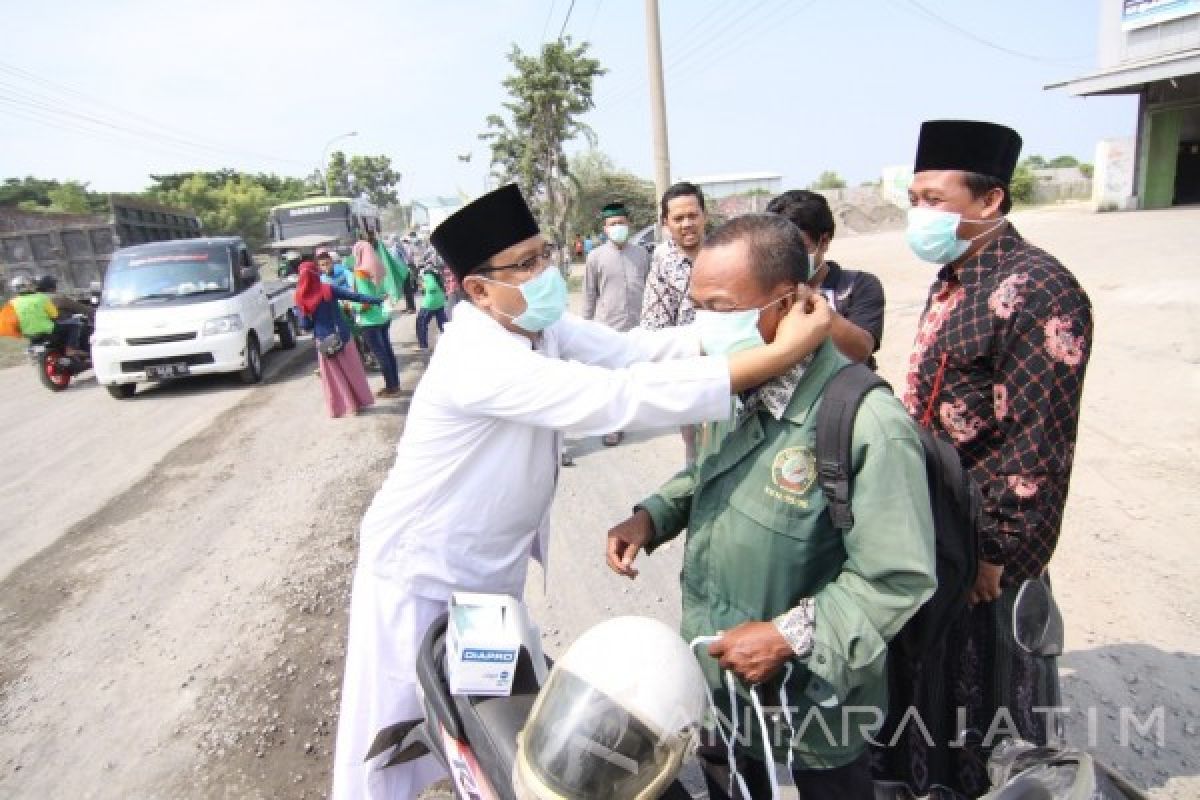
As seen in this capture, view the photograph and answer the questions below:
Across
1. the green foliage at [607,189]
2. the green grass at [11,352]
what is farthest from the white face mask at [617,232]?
the green foliage at [607,189]

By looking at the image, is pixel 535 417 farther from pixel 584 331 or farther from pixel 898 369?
pixel 898 369

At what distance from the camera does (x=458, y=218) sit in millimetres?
1869

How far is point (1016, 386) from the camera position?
1.79 m

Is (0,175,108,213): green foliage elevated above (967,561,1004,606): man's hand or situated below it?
above

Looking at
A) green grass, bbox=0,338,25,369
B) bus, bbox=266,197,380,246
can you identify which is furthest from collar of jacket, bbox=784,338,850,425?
bus, bbox=266,197,380,246

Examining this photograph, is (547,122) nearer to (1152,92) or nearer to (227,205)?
(1152,92)

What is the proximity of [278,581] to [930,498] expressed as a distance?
366 cm

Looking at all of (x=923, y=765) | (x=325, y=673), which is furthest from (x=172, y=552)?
(x=923, y=765)

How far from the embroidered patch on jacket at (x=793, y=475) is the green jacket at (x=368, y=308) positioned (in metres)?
7.24

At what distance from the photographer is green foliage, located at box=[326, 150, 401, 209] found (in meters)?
62.1

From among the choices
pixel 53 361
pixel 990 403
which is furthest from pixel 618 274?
pixel 53 361

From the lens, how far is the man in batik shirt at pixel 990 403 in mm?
1779

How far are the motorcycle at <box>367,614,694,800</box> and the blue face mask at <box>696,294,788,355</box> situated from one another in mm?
821

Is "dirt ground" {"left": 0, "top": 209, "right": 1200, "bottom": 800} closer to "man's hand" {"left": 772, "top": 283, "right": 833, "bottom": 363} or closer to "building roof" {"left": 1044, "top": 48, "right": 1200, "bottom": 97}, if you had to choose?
"man's hand" {"left": 772, "top": 283, "right": 833, "bottom": 363}
